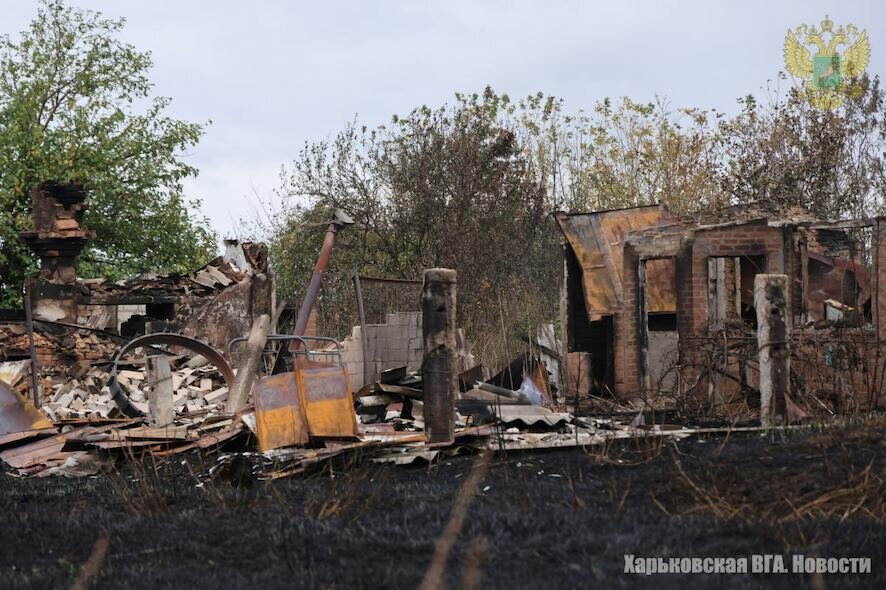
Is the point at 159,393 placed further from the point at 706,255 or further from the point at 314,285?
the point at 706,255

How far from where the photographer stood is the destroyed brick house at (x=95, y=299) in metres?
20.9

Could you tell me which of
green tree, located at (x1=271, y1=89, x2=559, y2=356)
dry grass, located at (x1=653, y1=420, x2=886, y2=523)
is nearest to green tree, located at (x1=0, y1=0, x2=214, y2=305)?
green tree, located at (x1=271, y1=89, x2=559, y2=356)

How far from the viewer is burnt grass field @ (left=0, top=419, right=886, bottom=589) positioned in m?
5.18

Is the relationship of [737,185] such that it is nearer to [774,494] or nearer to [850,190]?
[850,190]

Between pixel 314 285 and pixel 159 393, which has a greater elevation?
pixel 314 285

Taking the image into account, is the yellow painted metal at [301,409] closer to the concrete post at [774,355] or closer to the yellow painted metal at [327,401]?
the yellow painted metal at [327,401]

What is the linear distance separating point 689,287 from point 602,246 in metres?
2.46

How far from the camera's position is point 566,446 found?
9.12 meters

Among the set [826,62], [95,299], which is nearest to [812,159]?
[826,62]

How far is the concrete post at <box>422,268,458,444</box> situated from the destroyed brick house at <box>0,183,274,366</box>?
1265 centimetres

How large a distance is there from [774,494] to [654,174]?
22928mm

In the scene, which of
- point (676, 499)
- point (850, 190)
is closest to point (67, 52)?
point (850, 190)

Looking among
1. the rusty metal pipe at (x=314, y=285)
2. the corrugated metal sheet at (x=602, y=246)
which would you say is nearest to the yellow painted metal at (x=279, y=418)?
the rusty metal pipe at (x=314, y=285)

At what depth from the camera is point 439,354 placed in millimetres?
9328
